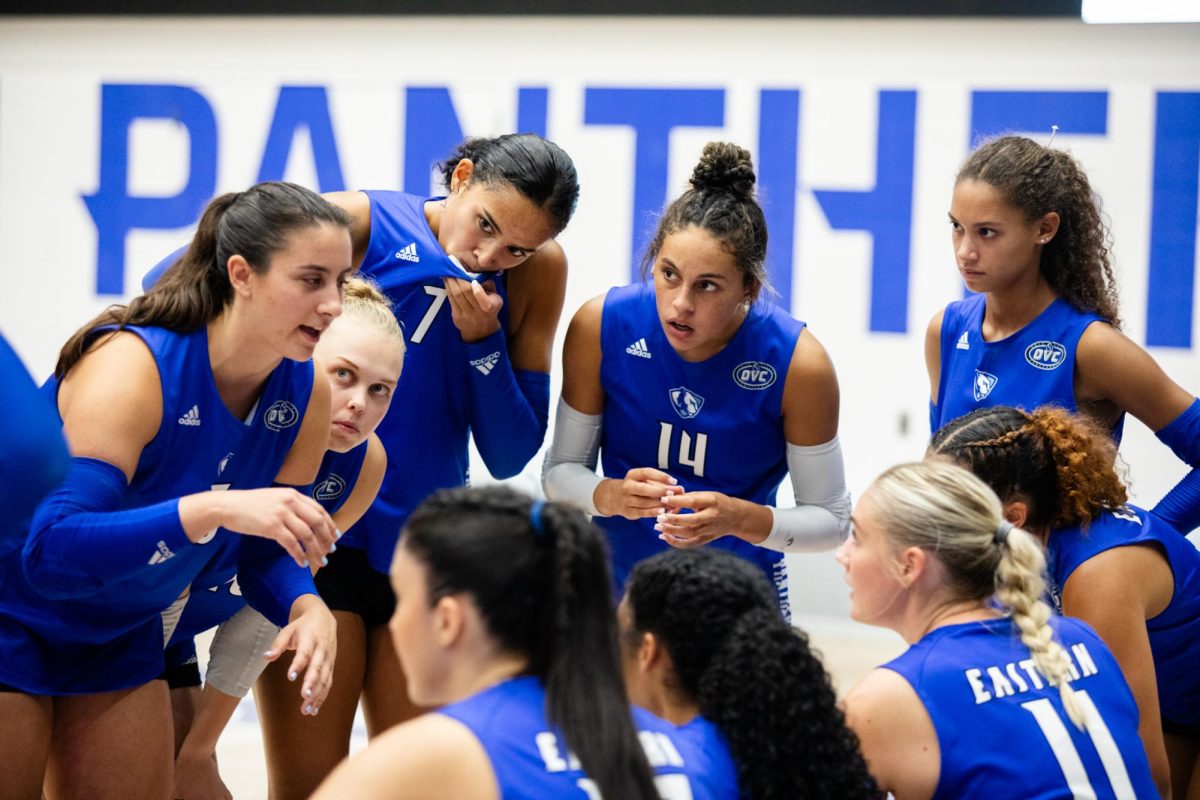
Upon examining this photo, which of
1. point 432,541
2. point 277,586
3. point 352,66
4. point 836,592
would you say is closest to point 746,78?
point 352,66

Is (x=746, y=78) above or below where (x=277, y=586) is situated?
above

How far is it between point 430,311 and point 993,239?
1278 millimetres

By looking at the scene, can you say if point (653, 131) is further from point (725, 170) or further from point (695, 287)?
point (695, 287)

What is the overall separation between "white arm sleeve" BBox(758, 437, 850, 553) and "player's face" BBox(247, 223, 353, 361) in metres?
1.09

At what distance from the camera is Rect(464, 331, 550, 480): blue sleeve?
2.83 meters

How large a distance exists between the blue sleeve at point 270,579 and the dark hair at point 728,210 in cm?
102

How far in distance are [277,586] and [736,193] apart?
A: 1.25 metres

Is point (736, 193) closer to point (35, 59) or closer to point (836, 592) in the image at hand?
point (836, 592)

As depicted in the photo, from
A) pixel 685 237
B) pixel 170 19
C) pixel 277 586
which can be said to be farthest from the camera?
pixel 170 19

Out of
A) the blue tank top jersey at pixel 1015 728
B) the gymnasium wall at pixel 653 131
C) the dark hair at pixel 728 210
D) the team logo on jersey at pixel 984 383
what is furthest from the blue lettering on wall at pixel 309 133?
the blue tank top jersey at pixel 1015 728

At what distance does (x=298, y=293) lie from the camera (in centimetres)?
220

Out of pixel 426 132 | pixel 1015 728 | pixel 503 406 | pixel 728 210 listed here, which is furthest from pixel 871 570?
pixel 426 132

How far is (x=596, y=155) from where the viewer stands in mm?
5473

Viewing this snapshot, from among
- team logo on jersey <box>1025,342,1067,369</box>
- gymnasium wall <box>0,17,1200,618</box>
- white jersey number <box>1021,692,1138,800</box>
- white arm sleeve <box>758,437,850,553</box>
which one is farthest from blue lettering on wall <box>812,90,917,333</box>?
white jersey number <box>1021,692,1138,800</box>
